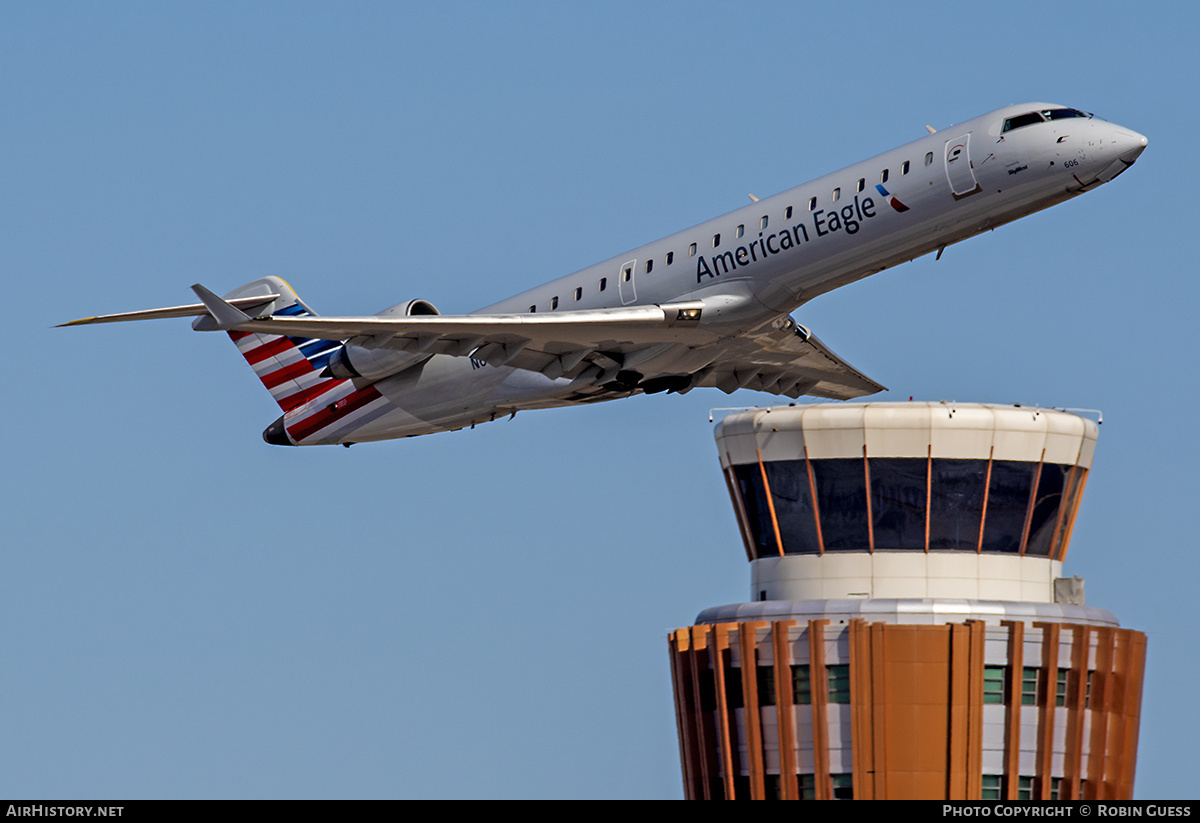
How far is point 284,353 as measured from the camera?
43.4 metres

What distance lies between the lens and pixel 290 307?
4400 cm

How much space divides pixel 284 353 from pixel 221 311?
1065 cm

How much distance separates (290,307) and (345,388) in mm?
4403

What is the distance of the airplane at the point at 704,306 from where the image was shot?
32.2 meters

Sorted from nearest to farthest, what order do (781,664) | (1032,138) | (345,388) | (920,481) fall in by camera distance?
1. (1032,138)
2. (345,388)
3. (781,664)
4. (920,481)

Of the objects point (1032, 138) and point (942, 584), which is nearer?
point (1032, 138)

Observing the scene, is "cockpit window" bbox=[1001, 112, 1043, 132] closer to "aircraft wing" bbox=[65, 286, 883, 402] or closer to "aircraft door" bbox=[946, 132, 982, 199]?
"aircraft door" bbox=[946, 132, 982, 199]

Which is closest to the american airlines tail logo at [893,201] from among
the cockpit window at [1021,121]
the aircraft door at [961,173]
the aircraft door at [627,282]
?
the aircraft door at [961,173]

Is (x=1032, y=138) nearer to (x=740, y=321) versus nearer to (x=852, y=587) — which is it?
(x=740, y=321)

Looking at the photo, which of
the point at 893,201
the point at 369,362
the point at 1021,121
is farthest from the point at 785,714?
the point at 1021,121

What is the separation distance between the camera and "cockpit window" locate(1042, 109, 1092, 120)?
106 feet

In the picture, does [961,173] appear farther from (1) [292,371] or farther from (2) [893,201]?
(1) [292,371]

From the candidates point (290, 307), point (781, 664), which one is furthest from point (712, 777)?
point (290, 307)

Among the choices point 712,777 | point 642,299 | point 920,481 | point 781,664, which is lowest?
point 712,777
